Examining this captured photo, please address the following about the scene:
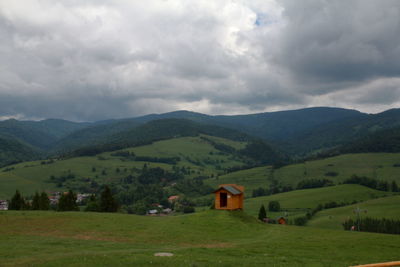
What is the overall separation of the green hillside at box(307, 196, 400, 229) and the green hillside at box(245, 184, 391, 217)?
18727 millimetres

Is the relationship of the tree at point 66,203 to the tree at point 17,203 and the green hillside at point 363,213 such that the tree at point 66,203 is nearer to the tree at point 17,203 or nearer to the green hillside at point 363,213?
the tree at point 17,203

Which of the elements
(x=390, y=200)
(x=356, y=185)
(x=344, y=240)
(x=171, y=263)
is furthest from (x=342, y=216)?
(x=171, y=263)

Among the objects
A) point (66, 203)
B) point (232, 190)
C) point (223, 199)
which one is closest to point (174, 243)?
point (223, 199)

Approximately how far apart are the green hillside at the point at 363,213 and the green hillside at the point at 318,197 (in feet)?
61.4

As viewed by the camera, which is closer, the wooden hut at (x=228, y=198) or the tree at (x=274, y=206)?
the wooden hut at (x=228, y=198)

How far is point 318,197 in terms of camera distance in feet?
590

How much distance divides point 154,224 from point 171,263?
881 inches

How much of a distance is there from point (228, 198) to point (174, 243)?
1941cm

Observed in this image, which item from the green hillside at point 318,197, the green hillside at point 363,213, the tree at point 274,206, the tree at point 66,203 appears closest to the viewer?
the tree at point 66,203

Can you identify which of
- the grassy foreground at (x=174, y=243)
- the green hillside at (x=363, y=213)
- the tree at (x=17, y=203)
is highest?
the tree at (x=17, y=203)

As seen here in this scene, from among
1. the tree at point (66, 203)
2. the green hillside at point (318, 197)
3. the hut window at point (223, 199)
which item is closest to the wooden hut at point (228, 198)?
the hut window at point (223, 199)

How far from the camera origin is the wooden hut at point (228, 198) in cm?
4906

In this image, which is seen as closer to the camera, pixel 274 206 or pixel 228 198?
pixel 228 198

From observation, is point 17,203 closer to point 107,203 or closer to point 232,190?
point 107,203
